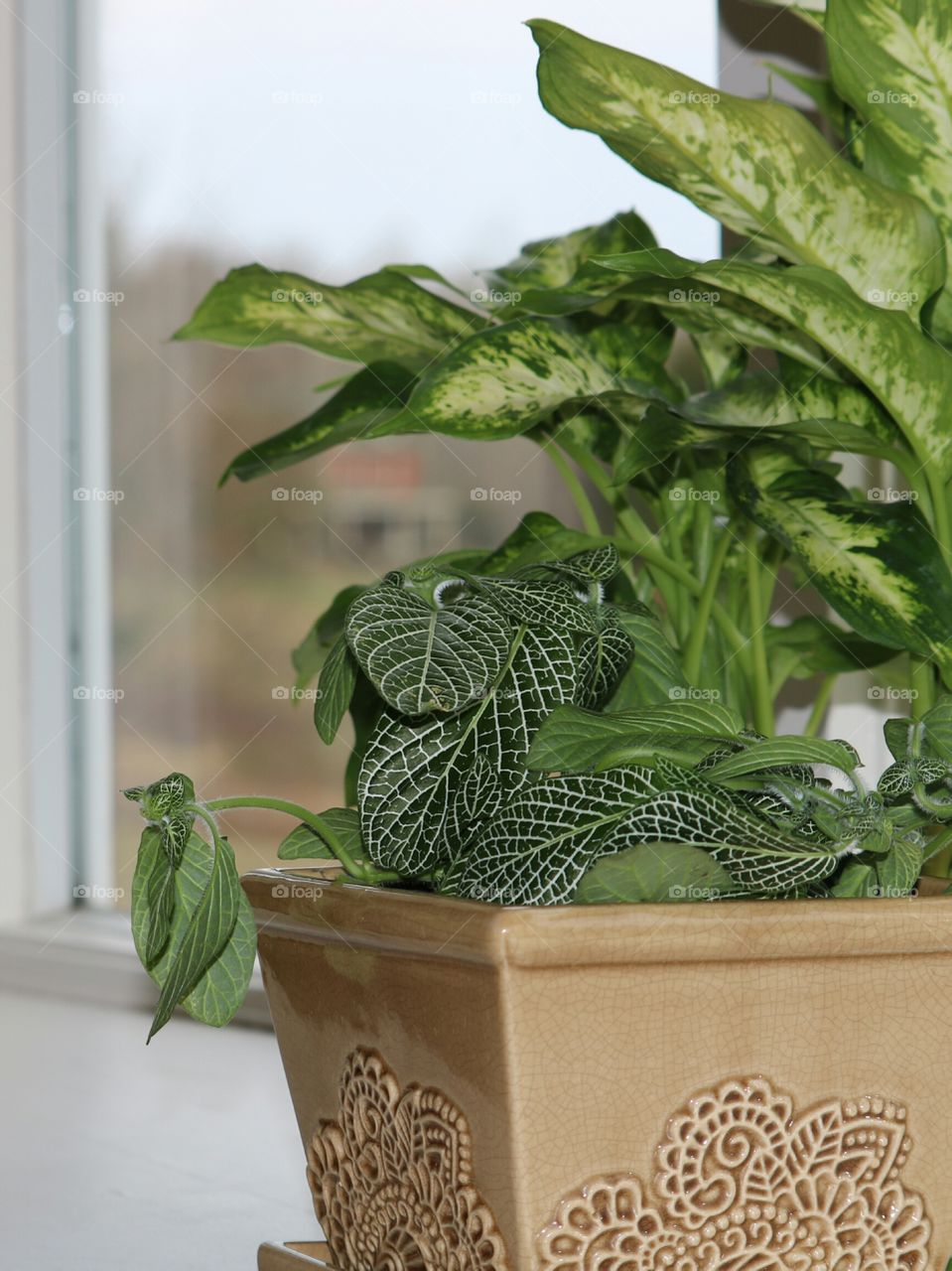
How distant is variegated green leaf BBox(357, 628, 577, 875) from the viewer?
0.46 meters

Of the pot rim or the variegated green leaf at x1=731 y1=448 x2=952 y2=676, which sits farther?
the variegated green leaf at x1=731 y1=448 x2=952 y2=676

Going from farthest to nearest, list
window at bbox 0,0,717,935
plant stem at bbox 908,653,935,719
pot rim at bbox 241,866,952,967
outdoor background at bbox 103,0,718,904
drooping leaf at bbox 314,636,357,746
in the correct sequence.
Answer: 1. window at bbox 0,0,717,935
2. outdoor background at bbox 103,0,718,904
3. plant stem at bbox 908,653,935,719
4. drooping leaf at bbox 314,636,357,746
5. pot rim at bbox 241,866,952,967

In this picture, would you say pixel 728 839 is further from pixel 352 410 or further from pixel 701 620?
pixel 352 410

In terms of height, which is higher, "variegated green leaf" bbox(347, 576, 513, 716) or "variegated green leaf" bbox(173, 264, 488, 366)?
"variegated green leaf" bbox(173, 264, 488, 366)

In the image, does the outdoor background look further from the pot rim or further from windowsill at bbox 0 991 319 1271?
the pot rim

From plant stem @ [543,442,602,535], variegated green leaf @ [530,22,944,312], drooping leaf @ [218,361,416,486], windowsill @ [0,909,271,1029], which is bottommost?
windowsill @ [0,909,271,1029]

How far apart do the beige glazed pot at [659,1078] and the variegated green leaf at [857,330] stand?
24 cm

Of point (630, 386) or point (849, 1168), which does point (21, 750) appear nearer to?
point (630, 386)

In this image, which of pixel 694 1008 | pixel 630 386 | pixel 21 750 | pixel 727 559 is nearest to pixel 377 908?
pixel 694 1008

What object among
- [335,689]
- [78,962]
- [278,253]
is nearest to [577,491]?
[335,689]

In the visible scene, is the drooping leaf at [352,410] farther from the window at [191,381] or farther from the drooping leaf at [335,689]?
the window at [191,381]

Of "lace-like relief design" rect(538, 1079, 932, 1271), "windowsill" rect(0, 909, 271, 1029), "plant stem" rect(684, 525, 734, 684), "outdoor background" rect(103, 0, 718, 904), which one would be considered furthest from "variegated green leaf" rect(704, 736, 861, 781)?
"windowsill" rect(0, 909, 271, 1029)

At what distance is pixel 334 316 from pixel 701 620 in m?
0.26

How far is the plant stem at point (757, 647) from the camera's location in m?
0.70
